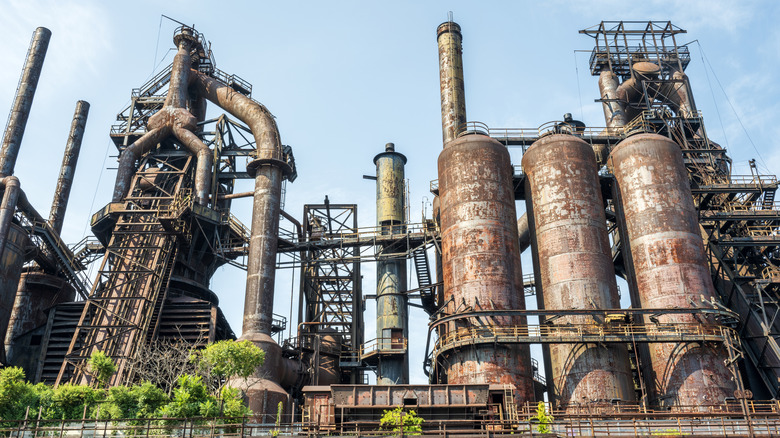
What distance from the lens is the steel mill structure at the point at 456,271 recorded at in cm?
3095

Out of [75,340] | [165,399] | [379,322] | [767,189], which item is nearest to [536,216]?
[379,322]

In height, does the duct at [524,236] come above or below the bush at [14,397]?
above

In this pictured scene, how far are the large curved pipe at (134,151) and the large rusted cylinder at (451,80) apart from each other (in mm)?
17383

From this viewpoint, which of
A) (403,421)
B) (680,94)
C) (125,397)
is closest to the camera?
(403,421)

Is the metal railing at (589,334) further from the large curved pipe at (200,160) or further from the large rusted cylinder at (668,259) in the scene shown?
the large curved pipe at (200,160)

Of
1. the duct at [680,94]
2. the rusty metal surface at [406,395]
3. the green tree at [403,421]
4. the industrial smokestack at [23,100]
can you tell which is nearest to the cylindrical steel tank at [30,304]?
the industrial smokestack at [23,100]

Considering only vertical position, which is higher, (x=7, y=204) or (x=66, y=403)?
(x=7, y=204)

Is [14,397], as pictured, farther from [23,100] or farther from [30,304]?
[23,100]

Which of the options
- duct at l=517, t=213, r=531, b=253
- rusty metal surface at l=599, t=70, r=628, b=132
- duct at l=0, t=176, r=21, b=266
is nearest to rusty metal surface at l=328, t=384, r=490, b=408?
duct at l=517, t=213, r=531, b=253

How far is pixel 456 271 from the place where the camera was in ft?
111

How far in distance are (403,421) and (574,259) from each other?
13536mm

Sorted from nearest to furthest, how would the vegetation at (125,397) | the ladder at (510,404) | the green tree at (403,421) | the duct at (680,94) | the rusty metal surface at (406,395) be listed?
the green tree at (403,421), the vegetation at (125,397), the rusty metal surface at (406,395), the ladder at (510,404), the duct at (680,94)

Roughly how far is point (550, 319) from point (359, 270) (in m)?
14.5

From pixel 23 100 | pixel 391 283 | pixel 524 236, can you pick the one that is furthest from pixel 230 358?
pixel 23 100
